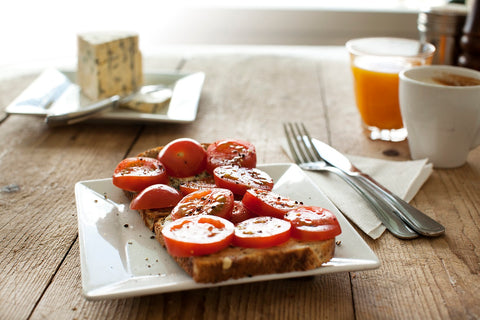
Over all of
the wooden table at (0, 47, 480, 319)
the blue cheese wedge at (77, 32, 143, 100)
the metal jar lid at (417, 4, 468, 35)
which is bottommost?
the wooden table at (0, 47, 480, 319)

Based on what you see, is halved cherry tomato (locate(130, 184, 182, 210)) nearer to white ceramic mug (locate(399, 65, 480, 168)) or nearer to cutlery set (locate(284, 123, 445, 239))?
cutlery set (locate(284, 123, 445, 239))

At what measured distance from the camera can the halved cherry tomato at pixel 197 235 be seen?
90cm

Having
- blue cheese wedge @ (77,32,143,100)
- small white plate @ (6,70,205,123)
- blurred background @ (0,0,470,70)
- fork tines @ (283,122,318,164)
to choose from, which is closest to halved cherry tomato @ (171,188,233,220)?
fork tines @ (283,122,318,164)

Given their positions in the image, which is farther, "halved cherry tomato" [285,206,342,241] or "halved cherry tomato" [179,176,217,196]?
"halved cherry tomato" [179,176,217,196]

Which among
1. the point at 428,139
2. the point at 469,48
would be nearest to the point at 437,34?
the point at 469,48

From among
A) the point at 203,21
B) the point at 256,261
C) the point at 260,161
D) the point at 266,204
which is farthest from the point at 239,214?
the point at 203,21

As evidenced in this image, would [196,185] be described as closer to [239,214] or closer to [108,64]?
[239,214]

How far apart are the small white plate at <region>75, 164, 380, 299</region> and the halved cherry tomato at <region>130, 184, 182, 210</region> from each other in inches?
1.9

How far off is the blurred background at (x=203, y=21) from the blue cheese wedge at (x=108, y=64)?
5.93 feet

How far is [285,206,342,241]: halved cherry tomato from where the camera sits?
38.1 inches

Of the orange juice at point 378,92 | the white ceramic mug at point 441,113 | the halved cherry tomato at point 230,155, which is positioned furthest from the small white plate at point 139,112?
the white ceramic mug at point 441,113

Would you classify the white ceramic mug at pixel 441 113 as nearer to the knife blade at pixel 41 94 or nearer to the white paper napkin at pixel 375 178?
the white paper napkin at pixel 375 178

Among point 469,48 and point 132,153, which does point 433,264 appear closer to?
point 132,153

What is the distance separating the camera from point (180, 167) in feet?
4.21
